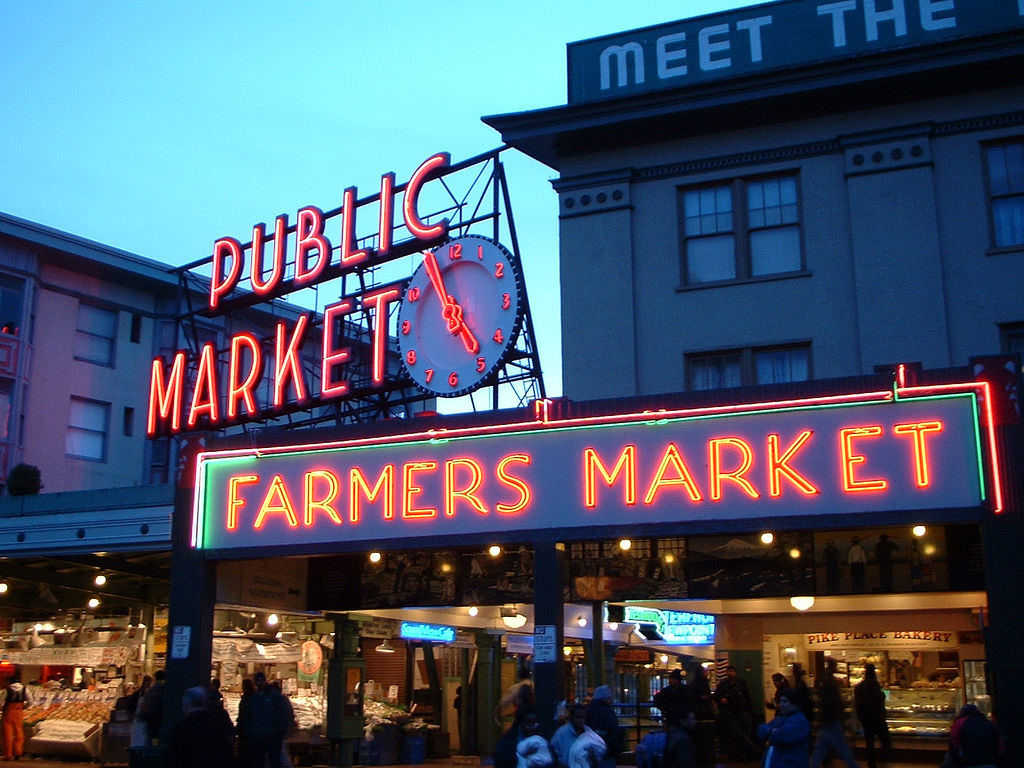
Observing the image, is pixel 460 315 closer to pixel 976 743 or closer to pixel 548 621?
pixel 548 621

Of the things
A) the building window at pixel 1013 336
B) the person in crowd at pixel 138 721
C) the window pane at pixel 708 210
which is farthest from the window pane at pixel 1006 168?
the person in crowd at pixel 138 721

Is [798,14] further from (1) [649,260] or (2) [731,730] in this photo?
(2) [731,730]

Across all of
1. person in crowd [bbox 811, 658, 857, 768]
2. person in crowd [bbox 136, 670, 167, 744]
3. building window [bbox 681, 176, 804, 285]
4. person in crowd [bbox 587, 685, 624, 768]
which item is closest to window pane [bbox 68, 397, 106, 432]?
A: person in crowd [bbox 136, 670, 167, 744]

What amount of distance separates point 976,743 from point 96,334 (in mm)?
34969

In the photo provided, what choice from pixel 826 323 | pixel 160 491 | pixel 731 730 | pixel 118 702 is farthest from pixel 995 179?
pixel 118 702

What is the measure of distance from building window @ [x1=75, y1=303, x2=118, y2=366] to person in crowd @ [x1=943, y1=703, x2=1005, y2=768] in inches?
1342

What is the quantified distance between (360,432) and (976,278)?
9.79 metres

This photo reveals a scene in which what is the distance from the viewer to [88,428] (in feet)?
135

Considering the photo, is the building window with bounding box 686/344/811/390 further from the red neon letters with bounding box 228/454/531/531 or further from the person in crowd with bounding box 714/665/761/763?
the person in crowd with bounding box 714/665/761/763

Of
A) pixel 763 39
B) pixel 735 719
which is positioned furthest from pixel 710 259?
pixel 735 719

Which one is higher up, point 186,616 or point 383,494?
point 383,494

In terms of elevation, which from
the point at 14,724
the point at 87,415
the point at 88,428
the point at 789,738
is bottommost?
the point at 14,724

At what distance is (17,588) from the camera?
93.7ft

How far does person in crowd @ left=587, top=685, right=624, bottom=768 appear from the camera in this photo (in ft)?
45.7
